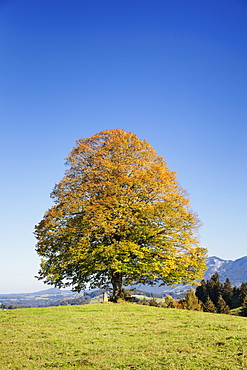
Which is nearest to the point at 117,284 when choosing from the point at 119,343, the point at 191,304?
the point at 119,343

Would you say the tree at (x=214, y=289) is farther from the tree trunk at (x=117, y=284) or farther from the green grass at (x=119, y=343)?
the green grass at (x=119, y=343)

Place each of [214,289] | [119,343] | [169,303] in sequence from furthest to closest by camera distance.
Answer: [214,289]
[169,303]
[119,343]

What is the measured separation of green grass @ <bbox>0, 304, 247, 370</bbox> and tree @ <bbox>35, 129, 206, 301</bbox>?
571cm

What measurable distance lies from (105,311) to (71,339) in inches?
356

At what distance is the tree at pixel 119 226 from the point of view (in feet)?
90.6

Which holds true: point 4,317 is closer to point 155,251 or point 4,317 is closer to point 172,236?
point 155,251

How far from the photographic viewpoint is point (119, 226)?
1149 inches

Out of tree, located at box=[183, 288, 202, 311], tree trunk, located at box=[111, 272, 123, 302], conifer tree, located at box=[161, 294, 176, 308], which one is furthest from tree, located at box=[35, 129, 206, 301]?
tree, located at box=[183, 288, 202, 311]

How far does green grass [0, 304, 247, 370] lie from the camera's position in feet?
34.9

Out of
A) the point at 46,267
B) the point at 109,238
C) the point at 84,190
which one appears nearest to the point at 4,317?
the point at 46,267

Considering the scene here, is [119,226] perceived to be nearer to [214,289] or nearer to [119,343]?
[119,343]

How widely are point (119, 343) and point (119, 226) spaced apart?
51.1 feet

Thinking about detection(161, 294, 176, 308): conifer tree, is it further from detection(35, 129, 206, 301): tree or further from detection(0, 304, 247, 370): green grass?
detection(0, 304, 247, 370): green grass

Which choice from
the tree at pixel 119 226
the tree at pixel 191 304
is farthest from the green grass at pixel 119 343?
the tree at pixel 191 304
